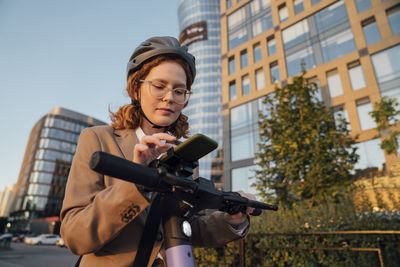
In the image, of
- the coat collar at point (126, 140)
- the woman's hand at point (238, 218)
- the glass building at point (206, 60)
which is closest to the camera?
the woman's hand at point (238, 218)

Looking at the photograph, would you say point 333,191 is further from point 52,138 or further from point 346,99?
point 52,138

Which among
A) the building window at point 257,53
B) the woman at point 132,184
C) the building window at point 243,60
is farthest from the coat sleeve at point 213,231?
the building window at point 243,60

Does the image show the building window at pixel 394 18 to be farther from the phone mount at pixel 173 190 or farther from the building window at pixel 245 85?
the phone mount at pixel 173 190

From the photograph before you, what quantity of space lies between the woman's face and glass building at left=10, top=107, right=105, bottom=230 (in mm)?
88066

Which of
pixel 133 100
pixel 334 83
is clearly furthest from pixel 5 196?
pixel 133 100

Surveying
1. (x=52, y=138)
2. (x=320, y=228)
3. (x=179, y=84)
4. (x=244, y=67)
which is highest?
(x=52, y=138)

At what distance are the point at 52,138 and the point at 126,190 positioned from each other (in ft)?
317

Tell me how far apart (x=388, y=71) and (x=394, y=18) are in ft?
14.8

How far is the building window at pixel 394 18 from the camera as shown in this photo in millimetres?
18953

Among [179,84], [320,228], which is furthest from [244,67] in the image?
[179,84]

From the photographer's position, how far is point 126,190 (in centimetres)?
88

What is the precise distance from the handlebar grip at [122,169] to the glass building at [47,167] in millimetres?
88733

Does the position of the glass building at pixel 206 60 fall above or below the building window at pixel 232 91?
above

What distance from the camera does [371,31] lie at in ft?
66.5
